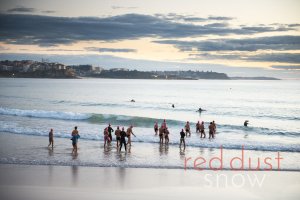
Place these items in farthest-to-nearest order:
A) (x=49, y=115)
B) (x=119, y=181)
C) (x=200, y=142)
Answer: (x=49, y=115), (x=200, y=142), (x=119, y=181)

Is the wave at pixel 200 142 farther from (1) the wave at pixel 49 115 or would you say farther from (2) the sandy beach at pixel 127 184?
(1) the wave at pixel 49 115

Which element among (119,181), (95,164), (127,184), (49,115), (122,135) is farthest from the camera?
(49,115)

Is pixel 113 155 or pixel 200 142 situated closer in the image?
pixel 113 155

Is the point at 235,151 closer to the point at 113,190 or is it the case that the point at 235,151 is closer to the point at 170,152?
the point at 170,152

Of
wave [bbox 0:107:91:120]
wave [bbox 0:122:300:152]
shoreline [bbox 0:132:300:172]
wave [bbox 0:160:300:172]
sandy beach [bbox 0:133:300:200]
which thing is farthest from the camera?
wave [bbox 0:107:91:120]

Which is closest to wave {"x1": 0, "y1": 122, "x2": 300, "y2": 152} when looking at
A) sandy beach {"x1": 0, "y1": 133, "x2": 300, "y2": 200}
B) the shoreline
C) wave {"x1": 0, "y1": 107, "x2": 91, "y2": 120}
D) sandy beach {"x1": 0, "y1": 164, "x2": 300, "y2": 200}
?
the shoreline

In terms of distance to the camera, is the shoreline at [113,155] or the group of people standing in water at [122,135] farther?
the group of people standing in water at [122,135]

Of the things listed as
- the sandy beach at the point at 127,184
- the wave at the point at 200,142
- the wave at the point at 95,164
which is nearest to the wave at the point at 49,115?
the wave at the point at 200,142

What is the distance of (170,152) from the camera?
22656mm

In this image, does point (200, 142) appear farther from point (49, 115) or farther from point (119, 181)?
point (49, 115)

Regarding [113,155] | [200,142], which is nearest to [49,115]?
[200,142]

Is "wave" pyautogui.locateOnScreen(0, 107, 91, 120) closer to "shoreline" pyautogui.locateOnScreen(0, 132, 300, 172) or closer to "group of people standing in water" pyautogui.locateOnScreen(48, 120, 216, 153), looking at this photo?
"shoreline" pyautogui.locateOnScreen(0, 132, 300, 172)

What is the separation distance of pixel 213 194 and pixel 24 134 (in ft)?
62.8

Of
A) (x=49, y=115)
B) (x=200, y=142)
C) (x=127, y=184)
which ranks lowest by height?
(x=200, y=142)
